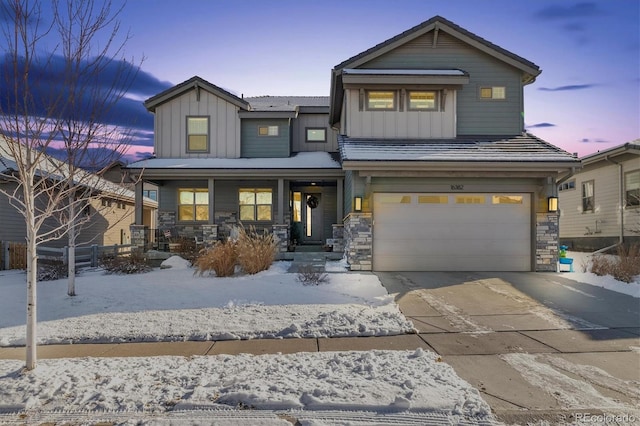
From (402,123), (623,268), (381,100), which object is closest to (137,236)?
(381,100)

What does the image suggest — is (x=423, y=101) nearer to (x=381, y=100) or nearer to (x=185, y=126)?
(x=381, y=100)

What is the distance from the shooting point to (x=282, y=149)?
51.4 ft

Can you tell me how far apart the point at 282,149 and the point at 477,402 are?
1367 cm

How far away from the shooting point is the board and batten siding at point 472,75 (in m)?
12.4

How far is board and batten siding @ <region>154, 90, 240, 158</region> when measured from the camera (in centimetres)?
1531

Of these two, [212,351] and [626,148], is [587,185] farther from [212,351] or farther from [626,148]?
[212,351]

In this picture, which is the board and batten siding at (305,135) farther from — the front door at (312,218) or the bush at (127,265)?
the bush at (127,265)

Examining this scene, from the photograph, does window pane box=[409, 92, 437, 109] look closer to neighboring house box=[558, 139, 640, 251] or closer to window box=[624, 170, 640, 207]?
neighboring house box=[558, 139, 640, 251]

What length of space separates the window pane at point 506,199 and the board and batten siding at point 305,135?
8.18 metres

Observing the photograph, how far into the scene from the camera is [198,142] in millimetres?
15422

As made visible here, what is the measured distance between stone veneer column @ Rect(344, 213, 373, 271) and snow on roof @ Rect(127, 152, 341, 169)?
354cm

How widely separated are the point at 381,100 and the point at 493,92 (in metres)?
4.04

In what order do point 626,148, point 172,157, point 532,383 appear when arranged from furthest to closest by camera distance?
point 172,157, point 626,148, point 532,383

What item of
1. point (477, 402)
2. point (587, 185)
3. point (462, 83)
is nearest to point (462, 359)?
point (477, 402)
